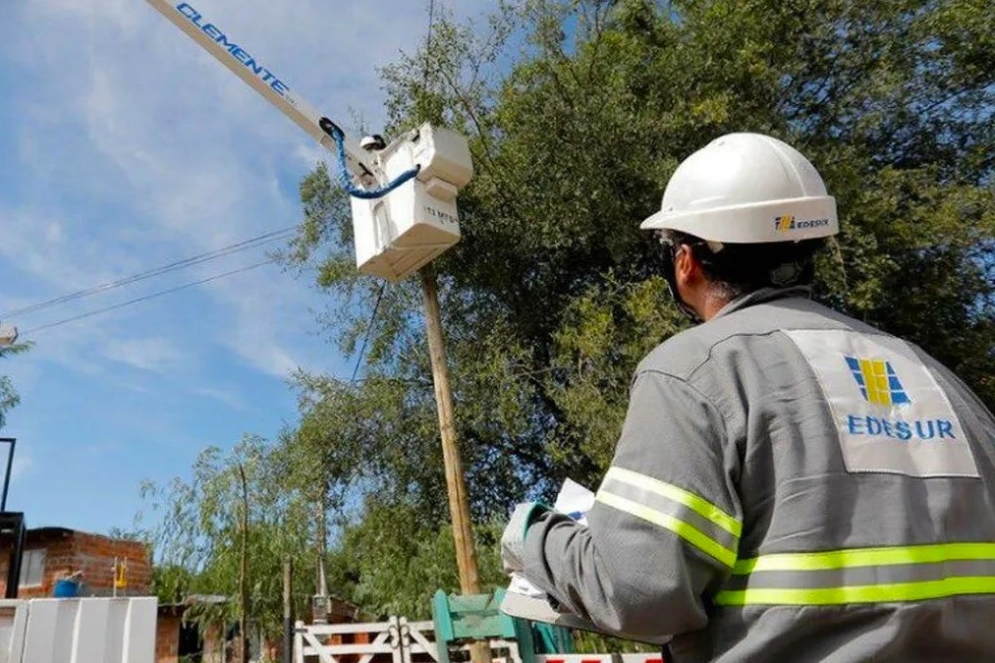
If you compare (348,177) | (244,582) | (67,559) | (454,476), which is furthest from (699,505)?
(67,559)

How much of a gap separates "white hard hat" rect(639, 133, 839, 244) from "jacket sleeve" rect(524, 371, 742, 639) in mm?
360

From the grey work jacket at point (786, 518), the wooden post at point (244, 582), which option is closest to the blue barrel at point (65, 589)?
the grey work jacket at point (786, 518)

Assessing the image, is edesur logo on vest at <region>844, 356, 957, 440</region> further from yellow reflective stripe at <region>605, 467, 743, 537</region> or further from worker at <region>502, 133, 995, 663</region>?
yellow reflective stripe at <region>605, 467, 743, 537</region>

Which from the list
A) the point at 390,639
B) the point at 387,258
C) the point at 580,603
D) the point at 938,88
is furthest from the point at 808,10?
the point at 580,603

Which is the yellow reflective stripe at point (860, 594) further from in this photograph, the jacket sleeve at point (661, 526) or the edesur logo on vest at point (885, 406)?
the edesur logo on vest at point (885, 406)

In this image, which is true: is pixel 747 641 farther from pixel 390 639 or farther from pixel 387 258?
pixel 390 639

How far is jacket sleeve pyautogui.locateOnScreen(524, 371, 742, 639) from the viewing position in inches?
44.8

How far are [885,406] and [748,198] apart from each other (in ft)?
1.40

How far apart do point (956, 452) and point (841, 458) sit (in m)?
0.22

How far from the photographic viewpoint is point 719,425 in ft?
3.96

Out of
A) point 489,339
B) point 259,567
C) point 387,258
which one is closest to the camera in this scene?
point 387,258

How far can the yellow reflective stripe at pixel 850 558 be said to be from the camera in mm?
1128

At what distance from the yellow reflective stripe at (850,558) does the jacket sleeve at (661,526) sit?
0.17 feet

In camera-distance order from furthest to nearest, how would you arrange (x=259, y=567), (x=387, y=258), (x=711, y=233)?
(x=259, y=567) → (x=387, y=258) → (x=711, y=233)
